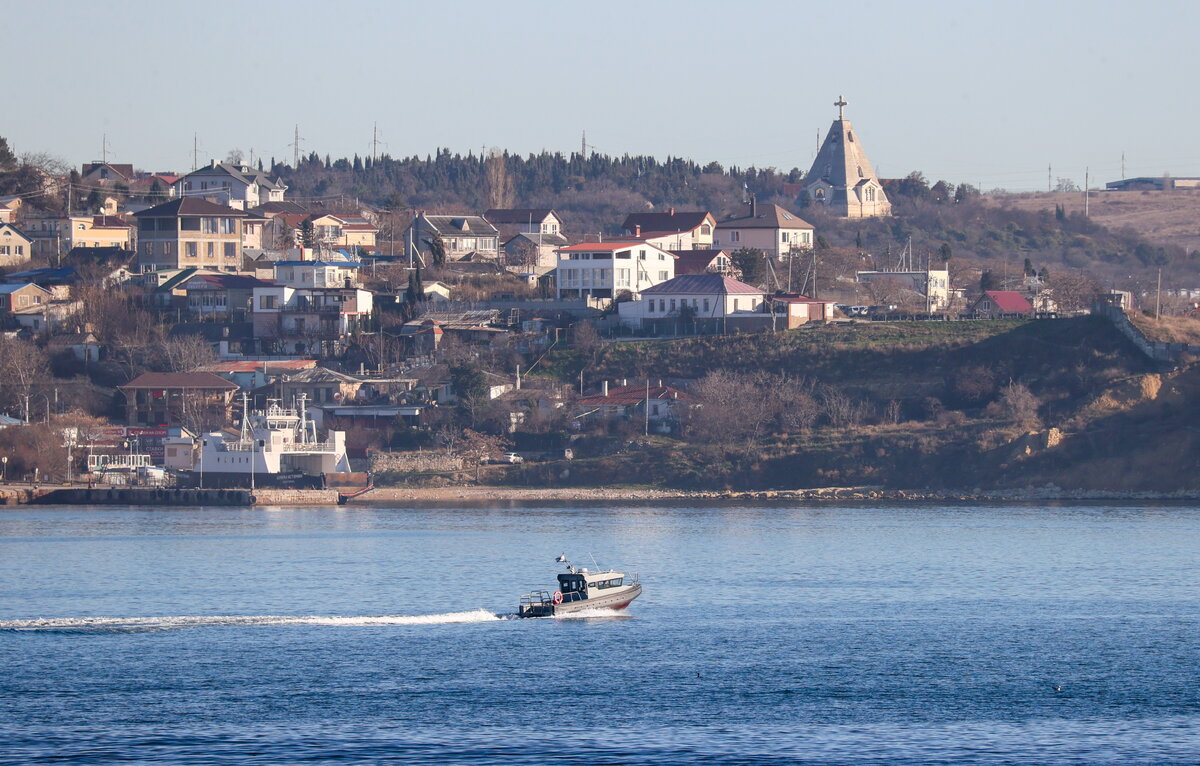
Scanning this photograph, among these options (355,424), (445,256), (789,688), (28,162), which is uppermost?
(28,162)

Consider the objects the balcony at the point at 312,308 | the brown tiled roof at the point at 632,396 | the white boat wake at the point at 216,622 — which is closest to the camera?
the white boat wake at the point at 216,622

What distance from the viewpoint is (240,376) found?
9944 cm

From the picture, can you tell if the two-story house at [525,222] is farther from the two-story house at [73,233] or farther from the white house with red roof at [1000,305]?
the white house with red roof at [1000,305]

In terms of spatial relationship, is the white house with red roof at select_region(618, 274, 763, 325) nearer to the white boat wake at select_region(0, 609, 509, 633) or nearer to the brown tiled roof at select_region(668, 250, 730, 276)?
the brown tiled roof at select_region(668, 250, 730, 276)

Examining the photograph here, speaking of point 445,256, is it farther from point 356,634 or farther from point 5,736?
point 5,736

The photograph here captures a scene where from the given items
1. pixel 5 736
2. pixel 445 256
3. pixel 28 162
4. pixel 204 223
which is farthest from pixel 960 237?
pixel 5 736

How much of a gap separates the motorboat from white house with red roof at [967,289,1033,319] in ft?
197

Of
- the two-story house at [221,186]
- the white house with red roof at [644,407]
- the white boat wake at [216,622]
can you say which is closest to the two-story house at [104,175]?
the two-story house at [221,186]

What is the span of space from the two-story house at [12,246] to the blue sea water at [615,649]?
60.2m

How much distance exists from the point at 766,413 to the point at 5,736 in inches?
2405

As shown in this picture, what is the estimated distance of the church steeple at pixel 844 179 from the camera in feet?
566

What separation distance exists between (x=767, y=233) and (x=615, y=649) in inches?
3377

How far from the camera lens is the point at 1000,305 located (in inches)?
4122

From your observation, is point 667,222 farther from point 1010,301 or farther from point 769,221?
point 1010,301
